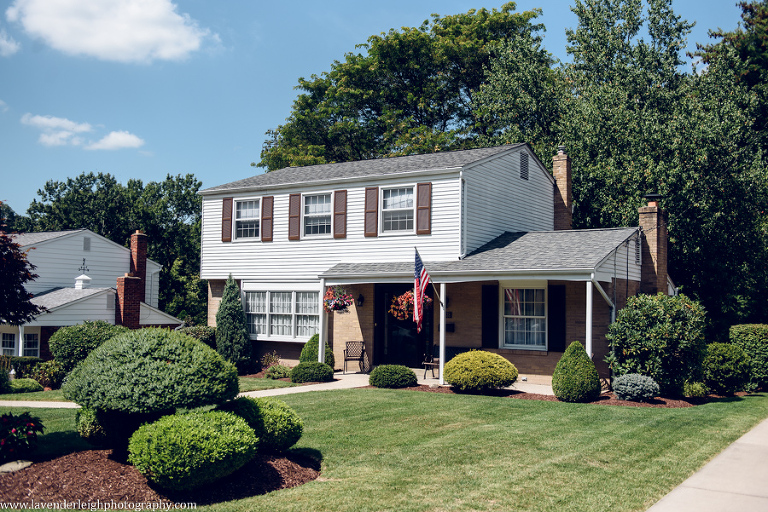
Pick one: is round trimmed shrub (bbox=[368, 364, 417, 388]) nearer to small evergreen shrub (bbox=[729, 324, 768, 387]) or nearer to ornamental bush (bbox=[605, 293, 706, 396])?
ornamental bush (bbox=[605, 293, 706, 396])

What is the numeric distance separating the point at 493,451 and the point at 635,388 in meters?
6.38

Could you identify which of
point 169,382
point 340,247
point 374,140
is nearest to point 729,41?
point 374,140

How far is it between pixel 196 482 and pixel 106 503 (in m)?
0.94

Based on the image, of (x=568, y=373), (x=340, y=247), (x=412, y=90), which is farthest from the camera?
(x=412, y=90)

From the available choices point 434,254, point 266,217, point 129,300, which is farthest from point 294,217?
point 129,300

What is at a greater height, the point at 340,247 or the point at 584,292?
the point at 340,247

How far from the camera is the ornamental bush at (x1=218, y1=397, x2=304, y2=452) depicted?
8680 mm

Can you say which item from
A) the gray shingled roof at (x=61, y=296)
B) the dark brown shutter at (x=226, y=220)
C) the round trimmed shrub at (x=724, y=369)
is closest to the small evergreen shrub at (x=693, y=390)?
the round trimmed shrub at (x=724, y=369)

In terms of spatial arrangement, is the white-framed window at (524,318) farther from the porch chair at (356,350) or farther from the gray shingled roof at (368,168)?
the porch chair at (356,350)

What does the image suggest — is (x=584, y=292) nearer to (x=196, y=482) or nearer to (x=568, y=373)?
(x=568, y=373)

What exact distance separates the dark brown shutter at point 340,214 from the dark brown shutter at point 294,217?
56.7 inches

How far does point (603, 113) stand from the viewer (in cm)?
2473

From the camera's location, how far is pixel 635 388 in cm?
1472

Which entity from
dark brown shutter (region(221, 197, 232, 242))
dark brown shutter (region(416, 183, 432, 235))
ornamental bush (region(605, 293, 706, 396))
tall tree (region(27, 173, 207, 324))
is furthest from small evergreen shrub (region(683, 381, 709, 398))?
tall tree (region(27, 173, 207, 324))
